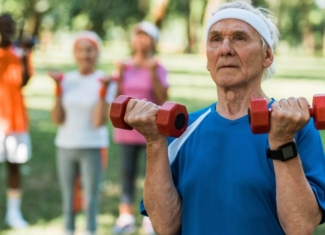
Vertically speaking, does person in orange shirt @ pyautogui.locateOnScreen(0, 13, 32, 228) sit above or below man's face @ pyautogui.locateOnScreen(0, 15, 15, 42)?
below

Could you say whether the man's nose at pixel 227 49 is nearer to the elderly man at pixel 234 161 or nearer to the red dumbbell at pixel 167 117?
the elderly man at pixel 234 161

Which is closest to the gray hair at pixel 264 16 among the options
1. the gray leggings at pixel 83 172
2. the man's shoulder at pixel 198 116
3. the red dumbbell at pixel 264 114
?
the man's shoulder at pixel 198 116

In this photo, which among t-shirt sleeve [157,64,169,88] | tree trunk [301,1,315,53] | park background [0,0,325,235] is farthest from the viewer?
tree trunk [301,1,315,53]

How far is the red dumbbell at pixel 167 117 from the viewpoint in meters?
2.49

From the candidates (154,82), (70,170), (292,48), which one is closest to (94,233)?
(70,170)

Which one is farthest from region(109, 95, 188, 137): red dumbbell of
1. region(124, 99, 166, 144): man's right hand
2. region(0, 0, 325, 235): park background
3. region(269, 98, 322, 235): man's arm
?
region(0, 0, 325, 235): park background

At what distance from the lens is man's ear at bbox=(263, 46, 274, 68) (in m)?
2.73

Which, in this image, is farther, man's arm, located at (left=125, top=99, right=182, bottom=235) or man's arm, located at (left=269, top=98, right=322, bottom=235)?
man's arm, located at (left=125, top=99, right=182, bottom=235)

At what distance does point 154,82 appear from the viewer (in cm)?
661

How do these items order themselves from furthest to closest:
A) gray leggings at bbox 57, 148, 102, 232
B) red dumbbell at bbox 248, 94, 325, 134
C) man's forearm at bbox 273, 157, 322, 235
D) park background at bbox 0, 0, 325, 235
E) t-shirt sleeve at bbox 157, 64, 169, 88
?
park background at bbox 0, 0, 325, 235
t-shirt sleeve at bbox 157, 64, 169, 88
gray leggings at bbox 57, 148, 102, 232
man's forearm at bbox 273, 157, 322, 235
red dumbbell at bbox 248, 94, 325, 134

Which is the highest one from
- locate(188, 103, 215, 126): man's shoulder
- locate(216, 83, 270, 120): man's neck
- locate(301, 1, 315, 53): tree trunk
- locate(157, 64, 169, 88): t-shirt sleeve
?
locate(301, 1, 315, 53): tree trunk

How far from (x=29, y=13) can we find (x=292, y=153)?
24.9 m

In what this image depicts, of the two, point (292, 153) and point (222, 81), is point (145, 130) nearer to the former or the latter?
point (222, 81)

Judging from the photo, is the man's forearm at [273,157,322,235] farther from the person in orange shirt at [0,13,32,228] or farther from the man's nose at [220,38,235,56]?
the person in orange shirt at [0,13,32,228]
